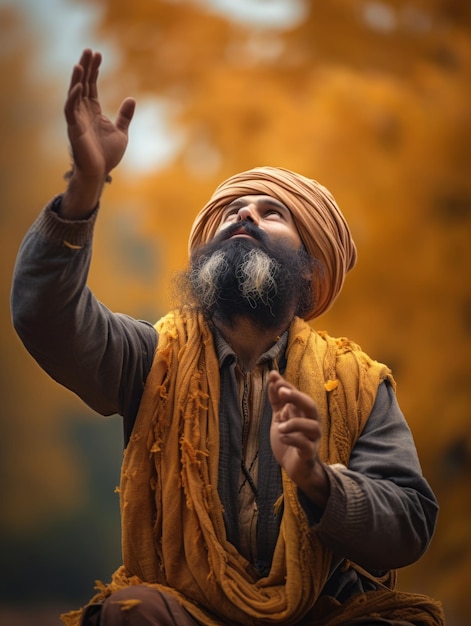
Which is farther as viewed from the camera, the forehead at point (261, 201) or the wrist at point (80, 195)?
the forehead at point (261, 201)

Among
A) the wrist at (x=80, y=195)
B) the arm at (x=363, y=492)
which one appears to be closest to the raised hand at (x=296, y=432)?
the arm at (x=363, y=492)

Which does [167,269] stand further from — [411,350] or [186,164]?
[411,350]

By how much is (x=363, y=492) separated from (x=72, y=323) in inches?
27.1

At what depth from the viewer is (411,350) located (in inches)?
177

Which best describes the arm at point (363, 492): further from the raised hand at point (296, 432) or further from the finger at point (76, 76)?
the finger at point (76, 76)

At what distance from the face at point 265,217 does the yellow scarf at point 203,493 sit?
29 cm

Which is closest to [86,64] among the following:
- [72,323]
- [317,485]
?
[72,323]

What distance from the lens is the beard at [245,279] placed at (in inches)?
87.8

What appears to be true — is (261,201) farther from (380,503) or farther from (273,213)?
(380,503)

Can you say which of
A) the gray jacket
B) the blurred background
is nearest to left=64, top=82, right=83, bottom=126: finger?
the gray jacket

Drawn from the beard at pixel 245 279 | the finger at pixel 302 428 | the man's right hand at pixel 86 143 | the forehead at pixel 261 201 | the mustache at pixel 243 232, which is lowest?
the finger at pixel 302 428

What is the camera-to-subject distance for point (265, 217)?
95.6 inches

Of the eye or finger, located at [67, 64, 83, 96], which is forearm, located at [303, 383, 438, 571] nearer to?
the eye

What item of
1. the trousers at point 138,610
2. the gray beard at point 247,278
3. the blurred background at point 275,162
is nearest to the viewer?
the trousers at point 138,610
